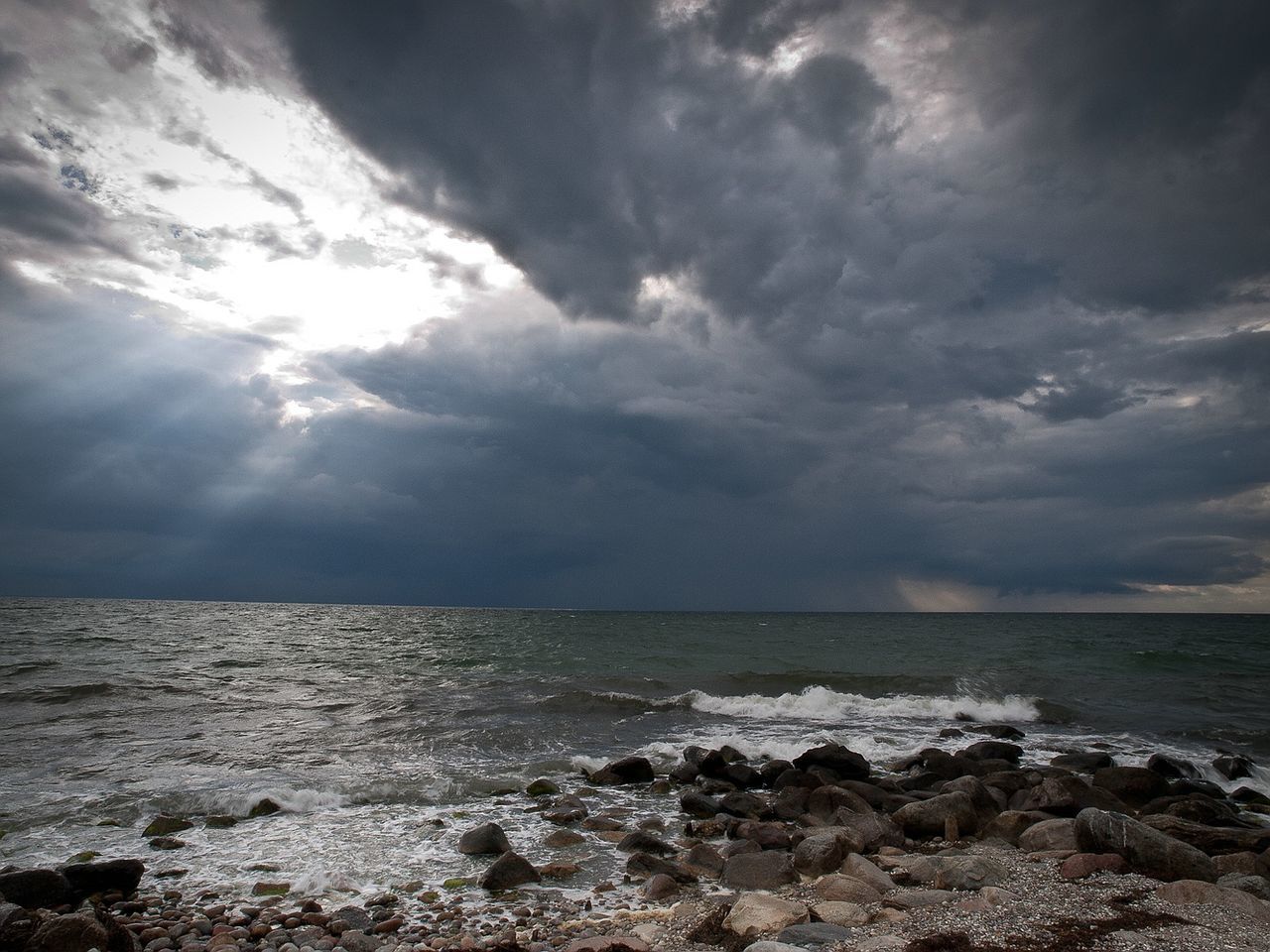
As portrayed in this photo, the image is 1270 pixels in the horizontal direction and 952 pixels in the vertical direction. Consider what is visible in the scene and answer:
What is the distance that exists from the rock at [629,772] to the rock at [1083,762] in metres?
8.88

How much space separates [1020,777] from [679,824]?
21.3 feet

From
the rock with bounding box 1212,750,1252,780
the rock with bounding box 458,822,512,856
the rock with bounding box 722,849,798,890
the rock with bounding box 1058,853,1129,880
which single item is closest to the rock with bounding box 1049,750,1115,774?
the rock with bounding box 1212,750,1252,780

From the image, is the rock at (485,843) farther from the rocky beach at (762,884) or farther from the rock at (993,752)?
the rock at (993,752)

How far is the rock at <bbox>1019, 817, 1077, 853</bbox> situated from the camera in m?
9.30

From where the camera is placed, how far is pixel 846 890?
7.30m

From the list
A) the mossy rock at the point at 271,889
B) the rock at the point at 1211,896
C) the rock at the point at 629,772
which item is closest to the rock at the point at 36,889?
the mossy rock at the point at 271,889

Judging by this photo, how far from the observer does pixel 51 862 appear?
27.7ft

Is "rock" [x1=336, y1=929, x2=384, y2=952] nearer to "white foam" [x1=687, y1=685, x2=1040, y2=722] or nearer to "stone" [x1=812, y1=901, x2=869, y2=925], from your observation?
→ "stone" [x1=812, y1=901, x2=869, y2=925]

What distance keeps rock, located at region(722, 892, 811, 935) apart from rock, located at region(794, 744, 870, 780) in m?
6.76

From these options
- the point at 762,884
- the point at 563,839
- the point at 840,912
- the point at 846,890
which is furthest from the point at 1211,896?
the point at 563,839

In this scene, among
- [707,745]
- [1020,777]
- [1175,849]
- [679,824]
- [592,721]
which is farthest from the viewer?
[592,721]

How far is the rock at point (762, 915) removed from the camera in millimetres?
6348

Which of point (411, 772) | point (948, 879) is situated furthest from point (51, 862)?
point (948, 879)

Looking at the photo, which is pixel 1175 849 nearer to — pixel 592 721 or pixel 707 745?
pixel 707 745
